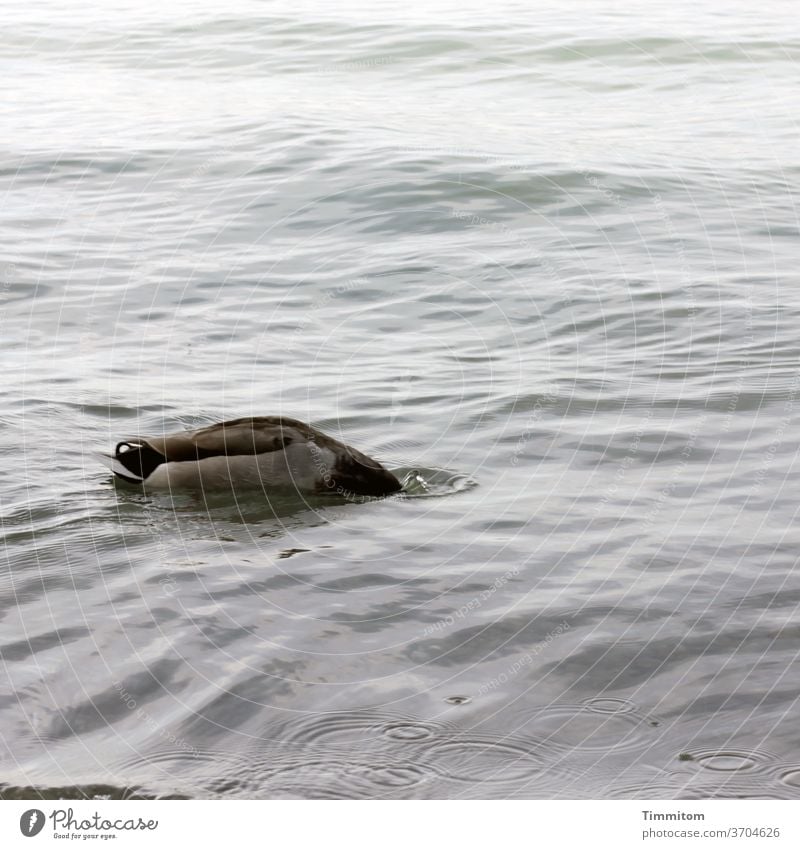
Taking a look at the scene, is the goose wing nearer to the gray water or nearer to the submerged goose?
the submerged goose

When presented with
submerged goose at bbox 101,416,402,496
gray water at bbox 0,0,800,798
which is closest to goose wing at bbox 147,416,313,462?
submerged goose at bbox 101,416,402,496

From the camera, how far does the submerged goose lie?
8.88 meters

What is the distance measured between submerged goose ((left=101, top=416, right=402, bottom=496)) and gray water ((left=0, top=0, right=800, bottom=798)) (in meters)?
0.18

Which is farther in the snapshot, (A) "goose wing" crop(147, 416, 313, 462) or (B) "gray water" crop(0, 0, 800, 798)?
(A) "goose wing" crop(147, 416, 313, 462)

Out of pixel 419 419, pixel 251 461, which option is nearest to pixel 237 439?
pixel 251 461

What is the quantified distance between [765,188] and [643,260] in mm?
3875

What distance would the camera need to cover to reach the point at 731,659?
6578mm

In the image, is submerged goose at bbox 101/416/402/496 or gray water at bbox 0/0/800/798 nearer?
gray water at bbox 0/0/800/798

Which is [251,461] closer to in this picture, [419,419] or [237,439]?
[237,439]

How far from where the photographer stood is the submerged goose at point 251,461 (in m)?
8.88

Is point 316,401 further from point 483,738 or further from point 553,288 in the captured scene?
point 483,738

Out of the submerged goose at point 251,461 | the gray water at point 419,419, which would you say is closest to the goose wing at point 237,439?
the submerged goose at point 251,461

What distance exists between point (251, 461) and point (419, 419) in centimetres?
212

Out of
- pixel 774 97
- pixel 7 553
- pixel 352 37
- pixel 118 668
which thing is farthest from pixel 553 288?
pixel 352 37
